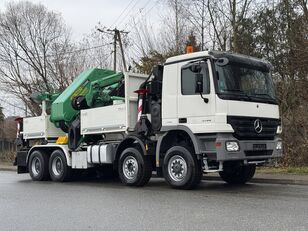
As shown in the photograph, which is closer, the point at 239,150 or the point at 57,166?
the point at 239,150

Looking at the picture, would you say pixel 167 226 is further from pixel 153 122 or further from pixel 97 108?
pixel 97 108

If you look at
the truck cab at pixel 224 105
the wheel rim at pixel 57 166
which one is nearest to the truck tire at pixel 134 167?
the truck cab at pixel 224 105

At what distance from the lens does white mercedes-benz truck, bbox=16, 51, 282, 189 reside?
10688mm

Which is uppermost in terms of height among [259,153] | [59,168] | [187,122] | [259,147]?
[187,122]

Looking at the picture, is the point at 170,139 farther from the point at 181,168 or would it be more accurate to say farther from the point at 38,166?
the point at 38,166

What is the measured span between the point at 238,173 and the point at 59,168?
5.59 m

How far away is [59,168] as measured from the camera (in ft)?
49.3

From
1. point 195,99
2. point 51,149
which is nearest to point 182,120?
point 195,99

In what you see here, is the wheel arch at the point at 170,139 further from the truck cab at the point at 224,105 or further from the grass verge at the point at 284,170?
the grass verge at the point at 284,170

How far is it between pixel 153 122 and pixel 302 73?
8.18 metres

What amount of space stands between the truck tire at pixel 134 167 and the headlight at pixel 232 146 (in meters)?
2.44

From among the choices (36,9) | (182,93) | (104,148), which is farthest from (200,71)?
(36,9)

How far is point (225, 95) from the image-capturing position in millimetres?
10617

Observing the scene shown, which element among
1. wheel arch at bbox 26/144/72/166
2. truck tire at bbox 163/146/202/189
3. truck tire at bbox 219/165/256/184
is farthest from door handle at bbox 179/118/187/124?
wheel arch at bbox 26/144/72/166
